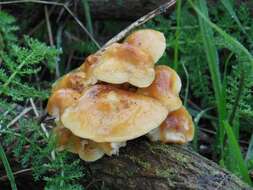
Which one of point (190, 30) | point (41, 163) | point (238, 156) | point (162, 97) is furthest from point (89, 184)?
point (190, 30)

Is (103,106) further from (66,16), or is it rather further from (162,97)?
(66,16)

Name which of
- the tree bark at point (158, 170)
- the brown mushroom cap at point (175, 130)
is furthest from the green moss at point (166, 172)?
the brown mushroom cap at point (175, 130)

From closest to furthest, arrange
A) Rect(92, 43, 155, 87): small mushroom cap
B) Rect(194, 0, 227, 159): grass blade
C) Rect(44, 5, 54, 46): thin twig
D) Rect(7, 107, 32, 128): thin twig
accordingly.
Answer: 1. Rect(92, 43, 155, 87): small mushroom cap
2. Rect(194, 0, 227, 159): grass blade
3. Rect(7, 107, 32, 128): thin twig
4. Rect(44, 5, 54, 46): thin twig

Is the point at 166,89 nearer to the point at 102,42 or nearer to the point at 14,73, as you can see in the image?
the point at 14,73

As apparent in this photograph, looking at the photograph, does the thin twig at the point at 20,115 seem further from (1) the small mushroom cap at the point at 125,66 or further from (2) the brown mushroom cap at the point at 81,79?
(1) the small mushroom cap at the point at 125,66

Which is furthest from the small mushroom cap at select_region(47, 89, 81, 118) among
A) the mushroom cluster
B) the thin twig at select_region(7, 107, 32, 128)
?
the thin twig at select_region(7, 107, 32, 128)

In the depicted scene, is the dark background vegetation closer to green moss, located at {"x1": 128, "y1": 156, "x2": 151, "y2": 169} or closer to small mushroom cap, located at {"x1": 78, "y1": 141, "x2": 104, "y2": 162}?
small mushroom cap, located at {"x1": 78, "y1": 141, "x2": 104, "y2": 162}
